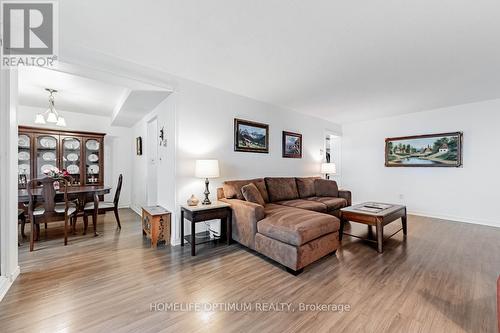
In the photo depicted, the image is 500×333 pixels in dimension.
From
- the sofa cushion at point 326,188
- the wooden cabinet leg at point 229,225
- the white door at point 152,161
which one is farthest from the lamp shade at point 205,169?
the sofa cushion at point 326,188

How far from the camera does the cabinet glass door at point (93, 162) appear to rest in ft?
15.8

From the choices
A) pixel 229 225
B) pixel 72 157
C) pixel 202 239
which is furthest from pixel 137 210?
pixel 229 225

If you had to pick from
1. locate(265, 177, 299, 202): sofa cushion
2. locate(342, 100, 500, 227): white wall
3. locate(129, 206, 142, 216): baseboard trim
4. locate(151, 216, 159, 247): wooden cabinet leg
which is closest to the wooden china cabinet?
locate(129, 206, 142, 216): baseboard trim

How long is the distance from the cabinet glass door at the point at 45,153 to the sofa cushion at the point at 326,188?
5.57 meters

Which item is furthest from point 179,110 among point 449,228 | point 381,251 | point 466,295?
point 449,228

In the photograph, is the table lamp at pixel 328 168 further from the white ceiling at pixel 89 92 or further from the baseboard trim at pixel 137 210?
the baseboard trim at pixel 137 210

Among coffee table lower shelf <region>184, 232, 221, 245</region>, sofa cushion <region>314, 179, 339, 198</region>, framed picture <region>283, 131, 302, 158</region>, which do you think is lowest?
coffee table lower shelf <region>184, 232, 221, 245</region>

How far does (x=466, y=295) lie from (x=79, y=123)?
6.89 m

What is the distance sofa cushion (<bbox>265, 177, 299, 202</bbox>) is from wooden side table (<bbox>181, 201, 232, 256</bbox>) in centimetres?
100

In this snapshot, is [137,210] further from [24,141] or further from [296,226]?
[296,226]

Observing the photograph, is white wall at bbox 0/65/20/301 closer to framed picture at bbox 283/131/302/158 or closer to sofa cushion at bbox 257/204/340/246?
sofa cushion at bbox 257/204/340/246

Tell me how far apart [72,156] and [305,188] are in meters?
5.16

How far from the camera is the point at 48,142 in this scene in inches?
171

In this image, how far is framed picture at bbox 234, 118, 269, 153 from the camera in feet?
12.1
